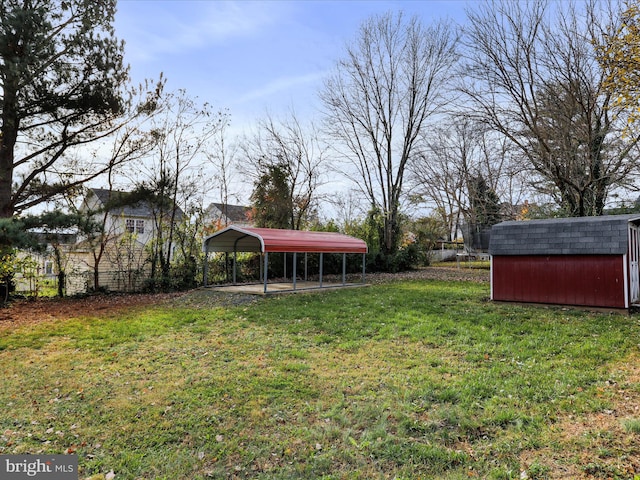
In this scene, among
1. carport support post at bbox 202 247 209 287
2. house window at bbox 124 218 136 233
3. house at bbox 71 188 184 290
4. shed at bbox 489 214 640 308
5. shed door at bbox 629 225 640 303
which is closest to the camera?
shed at bbox 489 214 640 308

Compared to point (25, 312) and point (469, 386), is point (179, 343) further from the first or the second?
point (25, 312)

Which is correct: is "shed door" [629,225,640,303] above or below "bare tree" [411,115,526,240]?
below

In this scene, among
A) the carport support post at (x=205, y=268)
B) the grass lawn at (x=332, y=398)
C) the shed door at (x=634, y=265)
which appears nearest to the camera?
the grass lawn at (x=332, y=398)

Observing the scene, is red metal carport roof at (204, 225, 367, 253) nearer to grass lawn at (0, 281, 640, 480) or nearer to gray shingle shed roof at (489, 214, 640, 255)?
grass lawn at (0, 281, 640, 480)

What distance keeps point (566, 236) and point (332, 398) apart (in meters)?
7.98

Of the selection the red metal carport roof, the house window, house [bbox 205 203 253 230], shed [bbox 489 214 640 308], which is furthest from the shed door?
house [bbox 205 203 253 230]

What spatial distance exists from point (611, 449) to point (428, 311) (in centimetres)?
581

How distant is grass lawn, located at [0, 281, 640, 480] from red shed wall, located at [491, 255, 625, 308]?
36.8 inches

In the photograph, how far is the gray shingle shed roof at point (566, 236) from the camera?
29.0 ft

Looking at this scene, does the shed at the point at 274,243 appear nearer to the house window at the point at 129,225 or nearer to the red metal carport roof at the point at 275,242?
the red metal carport roof at the point at 275,242

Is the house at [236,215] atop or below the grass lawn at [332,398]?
atop

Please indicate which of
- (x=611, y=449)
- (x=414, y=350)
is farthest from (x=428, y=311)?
(x=611, y=449)

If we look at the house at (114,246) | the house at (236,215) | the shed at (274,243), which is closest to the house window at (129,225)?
the house at (114,246)

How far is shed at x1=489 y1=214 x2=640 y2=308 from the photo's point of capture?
28.8 feet
